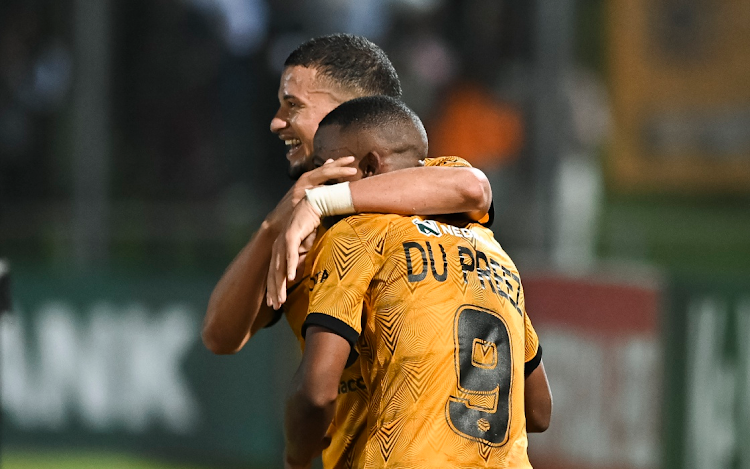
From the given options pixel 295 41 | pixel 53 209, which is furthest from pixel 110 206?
pixel 295 41

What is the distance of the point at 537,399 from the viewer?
117 inches

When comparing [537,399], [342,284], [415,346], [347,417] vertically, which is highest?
[342,284]

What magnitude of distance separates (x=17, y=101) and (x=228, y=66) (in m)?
1.93

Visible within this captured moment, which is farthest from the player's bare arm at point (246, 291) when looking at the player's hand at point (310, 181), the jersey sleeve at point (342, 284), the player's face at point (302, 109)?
the jersey sleeve at point (342, 284)

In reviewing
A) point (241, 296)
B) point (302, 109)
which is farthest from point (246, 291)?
point (302, 109)

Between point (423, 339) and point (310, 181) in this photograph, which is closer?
point (423, 339)

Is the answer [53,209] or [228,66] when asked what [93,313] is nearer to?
[53,209]

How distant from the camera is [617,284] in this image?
→ 23.4 ft

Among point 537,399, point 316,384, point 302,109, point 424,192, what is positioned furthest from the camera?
point 302,109

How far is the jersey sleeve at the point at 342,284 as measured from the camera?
247 centimetres

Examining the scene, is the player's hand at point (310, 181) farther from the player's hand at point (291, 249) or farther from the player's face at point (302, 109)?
the player's face at point (302, 109)

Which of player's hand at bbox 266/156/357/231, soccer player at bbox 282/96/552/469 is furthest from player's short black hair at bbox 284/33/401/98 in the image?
soccer player at bbox 282/96/552/469

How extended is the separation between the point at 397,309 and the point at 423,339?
0.09 m

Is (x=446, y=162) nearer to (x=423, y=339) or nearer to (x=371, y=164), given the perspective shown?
(x=371, y=164)
